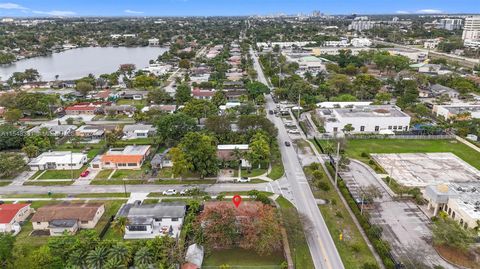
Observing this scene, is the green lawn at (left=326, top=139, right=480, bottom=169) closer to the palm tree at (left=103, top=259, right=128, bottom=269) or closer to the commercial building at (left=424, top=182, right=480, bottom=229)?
the commercial building at (left=424, top=182, right=480, bottom=229)

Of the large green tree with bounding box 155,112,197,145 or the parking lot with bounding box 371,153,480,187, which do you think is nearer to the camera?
the parking lot with bounding box 371,153,480,187

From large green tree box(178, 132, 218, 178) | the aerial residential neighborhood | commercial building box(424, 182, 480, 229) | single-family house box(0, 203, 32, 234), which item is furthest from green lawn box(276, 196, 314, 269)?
single-family house box(0, 203, 32, 234)

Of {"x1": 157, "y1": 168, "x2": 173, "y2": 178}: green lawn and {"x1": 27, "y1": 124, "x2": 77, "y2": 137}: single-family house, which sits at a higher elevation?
{"x1": 27, "y1": 124, "x2": 77, "y2": 137}: single-family house

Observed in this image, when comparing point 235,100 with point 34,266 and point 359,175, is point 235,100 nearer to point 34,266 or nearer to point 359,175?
point 359,175

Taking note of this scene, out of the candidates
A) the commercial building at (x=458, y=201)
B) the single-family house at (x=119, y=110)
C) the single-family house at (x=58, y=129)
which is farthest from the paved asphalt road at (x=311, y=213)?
the single-family house at (x=58, y=129)

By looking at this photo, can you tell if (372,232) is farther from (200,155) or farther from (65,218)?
(65,218)

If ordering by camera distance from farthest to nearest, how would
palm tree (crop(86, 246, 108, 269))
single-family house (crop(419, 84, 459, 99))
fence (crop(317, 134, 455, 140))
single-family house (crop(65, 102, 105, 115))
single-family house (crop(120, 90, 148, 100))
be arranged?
single-family house (crop(120, 90, 148, 100)) → single-family house (crop(419, 84, 459, 99)) → single-family house (crop(65, 102, 105, 115)) → fence (crop(317, 134, 455, 140)) → palm tree (crop(86, 246, 108, 269))

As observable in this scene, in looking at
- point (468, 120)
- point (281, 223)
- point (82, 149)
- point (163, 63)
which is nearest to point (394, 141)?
point (468, 120)

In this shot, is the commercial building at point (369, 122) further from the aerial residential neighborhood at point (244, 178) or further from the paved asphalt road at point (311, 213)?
the paved asphalt road at point (311, 213)
